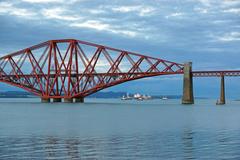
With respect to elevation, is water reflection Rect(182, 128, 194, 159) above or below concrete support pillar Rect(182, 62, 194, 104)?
below

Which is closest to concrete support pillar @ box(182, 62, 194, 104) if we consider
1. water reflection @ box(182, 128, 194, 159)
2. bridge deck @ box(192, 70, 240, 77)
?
bridge deck @ box(192, 70, 240, 77)

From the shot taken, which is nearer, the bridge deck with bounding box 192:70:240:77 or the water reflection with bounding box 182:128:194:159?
the water reflection with bounding box 182:128:194:159

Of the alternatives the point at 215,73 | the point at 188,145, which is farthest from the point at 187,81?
the point at 188,145

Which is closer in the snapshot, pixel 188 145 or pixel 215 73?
pixel 188 145

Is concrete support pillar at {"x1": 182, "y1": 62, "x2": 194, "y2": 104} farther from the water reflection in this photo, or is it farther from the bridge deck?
the water reflection

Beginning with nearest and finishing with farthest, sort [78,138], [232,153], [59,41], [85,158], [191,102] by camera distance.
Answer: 1. [85,158]
2. [232,153]
3. [78,138]
4. [191,102]
5. [59,41]

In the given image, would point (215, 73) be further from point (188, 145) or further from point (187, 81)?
point (188, 145)

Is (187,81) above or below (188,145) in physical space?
above

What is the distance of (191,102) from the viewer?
14700 centimetres

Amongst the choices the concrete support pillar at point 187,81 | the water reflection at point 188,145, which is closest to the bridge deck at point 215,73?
the concrete support pillar at point 187,81

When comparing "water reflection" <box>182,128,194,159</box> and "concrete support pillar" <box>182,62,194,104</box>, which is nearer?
"water reflection" <box>182,128,194,159</box>

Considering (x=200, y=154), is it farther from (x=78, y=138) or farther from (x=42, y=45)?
(x=42, y=45)

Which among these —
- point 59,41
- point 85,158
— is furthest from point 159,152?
point 59,41

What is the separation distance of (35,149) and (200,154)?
1077 centimetres
